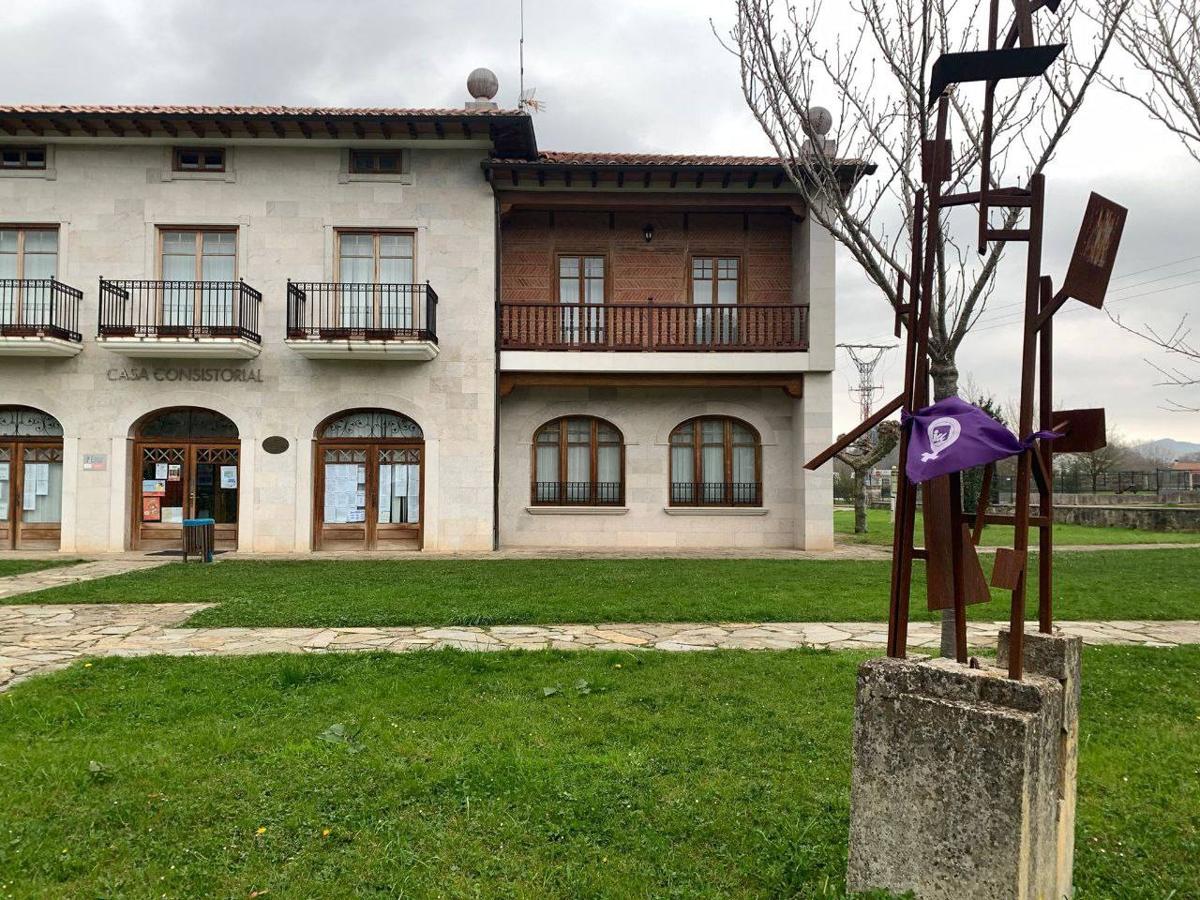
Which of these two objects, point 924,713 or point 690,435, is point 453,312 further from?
point 924,713

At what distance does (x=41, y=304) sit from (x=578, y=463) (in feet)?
34.0

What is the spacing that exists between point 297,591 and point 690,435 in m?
8.60

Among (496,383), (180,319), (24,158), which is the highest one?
(24,158)

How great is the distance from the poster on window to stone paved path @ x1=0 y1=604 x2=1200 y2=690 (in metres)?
7.21

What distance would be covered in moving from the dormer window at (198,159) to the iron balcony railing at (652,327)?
19.8 ft

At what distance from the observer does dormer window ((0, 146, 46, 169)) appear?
550 inches

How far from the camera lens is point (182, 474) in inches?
556

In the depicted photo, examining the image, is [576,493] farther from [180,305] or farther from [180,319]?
[180,305]

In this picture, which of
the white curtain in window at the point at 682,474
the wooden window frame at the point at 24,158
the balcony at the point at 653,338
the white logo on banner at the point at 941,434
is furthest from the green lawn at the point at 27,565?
the white logo on banner at the point at 941,434

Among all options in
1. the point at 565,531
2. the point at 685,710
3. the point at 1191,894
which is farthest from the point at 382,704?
the point at 565,531

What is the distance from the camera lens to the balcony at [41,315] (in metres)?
13.1

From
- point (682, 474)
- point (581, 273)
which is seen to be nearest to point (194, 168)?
point (581, 273)

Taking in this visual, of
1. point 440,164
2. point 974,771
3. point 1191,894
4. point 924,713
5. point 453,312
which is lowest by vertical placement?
point 1191,894

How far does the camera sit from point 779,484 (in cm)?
1494
